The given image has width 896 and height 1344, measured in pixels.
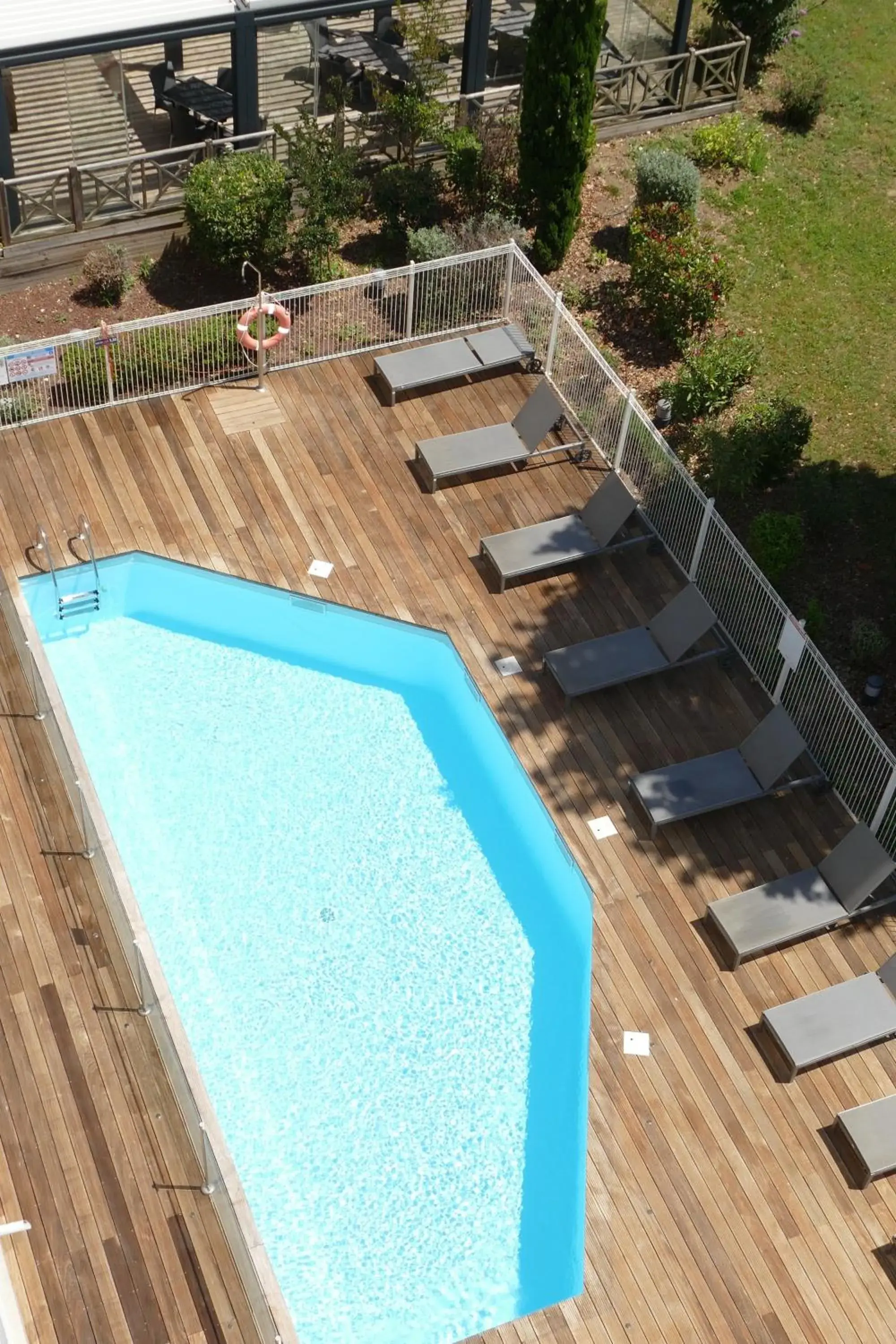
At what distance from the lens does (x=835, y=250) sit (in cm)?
2408

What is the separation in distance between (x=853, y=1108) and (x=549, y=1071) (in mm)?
2869

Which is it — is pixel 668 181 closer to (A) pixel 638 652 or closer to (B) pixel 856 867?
(A) pixel 638 652

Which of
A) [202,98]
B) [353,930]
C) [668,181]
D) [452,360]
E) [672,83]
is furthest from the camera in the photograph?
[672,83]

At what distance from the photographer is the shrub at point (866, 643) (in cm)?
1862

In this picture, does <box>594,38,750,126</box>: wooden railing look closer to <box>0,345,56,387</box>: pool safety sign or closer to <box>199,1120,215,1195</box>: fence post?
<box>0,345,56,387</box>: pool safety sign

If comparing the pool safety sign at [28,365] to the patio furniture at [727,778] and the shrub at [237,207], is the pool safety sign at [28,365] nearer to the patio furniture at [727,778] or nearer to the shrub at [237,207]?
the shrub at [237,207]

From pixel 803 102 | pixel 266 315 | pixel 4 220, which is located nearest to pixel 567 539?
pixel 266 315

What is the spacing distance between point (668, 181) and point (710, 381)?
171 inches

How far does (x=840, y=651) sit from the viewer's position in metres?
19.1

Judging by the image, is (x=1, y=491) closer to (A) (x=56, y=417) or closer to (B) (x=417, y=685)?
(A) (x=56, y=417)

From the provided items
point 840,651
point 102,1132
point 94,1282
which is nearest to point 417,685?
point 840,651

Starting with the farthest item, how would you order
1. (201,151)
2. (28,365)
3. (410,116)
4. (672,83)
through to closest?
(672,83), (410,116), (201,151), (28,365)

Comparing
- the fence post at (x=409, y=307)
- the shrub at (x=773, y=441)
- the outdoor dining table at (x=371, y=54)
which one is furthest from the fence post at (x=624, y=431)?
the outdoor dining table at (x=371, y=54)

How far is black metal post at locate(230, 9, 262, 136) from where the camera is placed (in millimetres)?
21922
